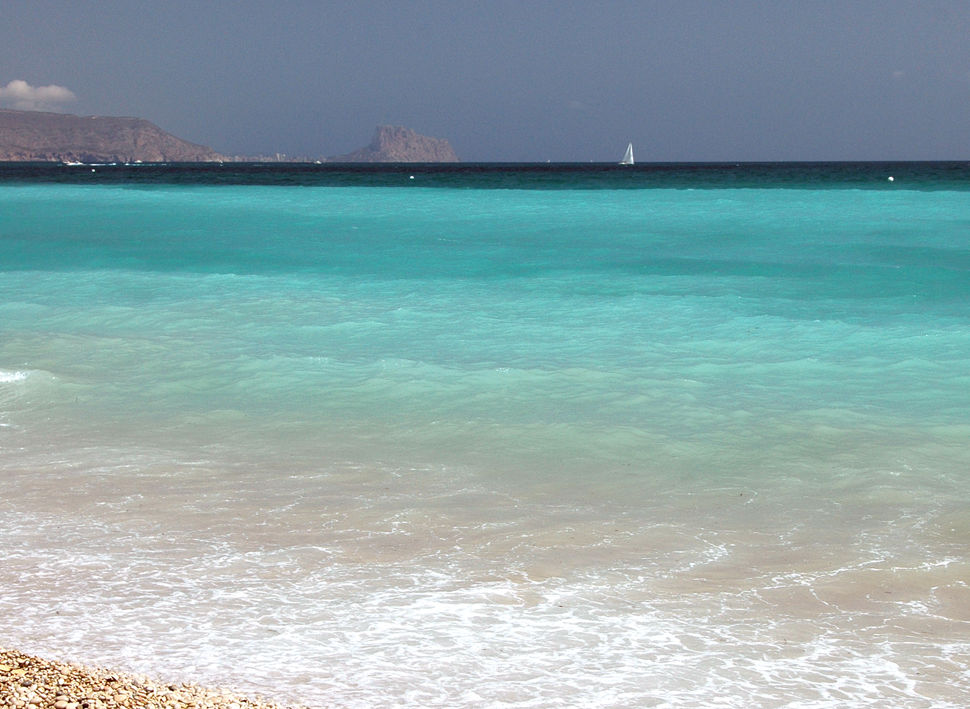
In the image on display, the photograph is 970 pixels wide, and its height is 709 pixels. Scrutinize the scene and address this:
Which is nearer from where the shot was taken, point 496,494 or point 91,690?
point 91,690

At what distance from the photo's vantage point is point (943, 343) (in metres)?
9.48

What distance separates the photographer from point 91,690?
2.77 meters

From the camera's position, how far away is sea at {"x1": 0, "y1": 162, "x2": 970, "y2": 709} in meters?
3.24

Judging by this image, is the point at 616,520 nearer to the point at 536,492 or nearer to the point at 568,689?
the point at 536,492

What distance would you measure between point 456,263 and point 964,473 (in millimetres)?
12304

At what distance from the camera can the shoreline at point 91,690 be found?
8.71ft

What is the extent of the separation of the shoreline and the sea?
11 centimetres

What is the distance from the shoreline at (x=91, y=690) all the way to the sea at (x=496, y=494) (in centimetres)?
11

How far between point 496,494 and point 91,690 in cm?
251

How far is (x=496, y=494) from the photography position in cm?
499

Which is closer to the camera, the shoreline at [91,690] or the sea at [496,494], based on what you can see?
the shoreline at [91,690]

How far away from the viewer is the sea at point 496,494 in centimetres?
324

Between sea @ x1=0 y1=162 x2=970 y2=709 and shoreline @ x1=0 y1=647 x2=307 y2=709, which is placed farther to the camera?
sea @ x1=0 y1=162 x2=970 y2=709

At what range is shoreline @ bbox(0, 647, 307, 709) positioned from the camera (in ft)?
8.71
